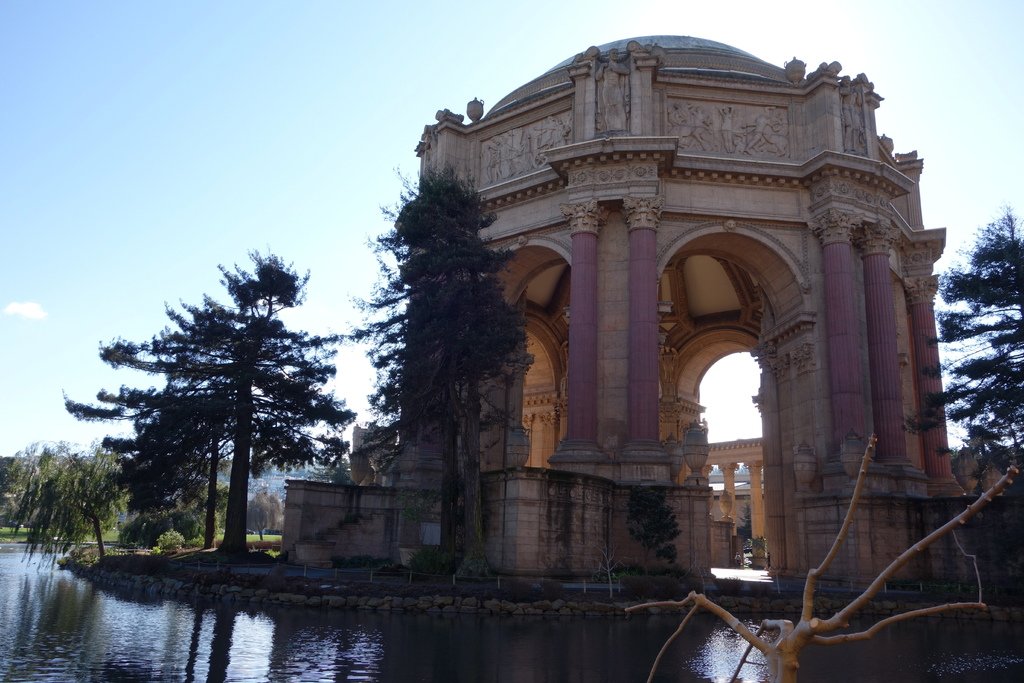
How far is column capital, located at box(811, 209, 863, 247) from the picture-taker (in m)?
29.5

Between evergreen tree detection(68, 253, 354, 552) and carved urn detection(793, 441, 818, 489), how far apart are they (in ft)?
54.3

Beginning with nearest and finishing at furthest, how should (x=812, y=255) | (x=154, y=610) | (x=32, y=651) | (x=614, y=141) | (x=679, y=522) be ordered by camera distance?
→ (x=32, y=651) → (x=154, y=610) → (x=679, y=522) → (x=614, y=141) → (x=812, y=255)

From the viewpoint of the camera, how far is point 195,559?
26.9 m

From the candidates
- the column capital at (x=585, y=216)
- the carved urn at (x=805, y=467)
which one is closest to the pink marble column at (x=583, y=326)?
the column capital at (x=585, y=216)

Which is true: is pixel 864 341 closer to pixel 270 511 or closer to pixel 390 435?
pixel 390 435

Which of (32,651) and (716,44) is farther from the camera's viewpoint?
(716,44)

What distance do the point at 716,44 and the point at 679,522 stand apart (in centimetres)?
2626

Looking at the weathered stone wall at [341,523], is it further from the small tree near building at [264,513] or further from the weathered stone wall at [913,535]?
the small tree near building at [264,513]

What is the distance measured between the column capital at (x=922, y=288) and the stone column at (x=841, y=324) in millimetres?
7887

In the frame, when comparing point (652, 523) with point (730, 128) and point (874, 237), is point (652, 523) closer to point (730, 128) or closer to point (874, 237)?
point (874, 237)

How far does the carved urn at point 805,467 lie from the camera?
1091 inches

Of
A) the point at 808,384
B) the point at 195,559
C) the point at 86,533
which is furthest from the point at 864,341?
the point at 86,533

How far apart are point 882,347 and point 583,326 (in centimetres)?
1143

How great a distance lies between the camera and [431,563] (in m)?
21.3
